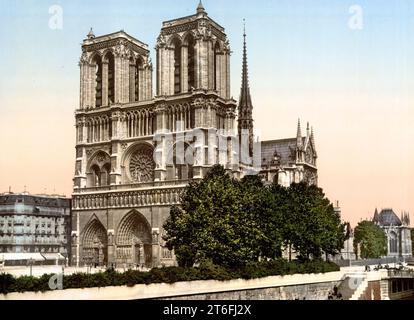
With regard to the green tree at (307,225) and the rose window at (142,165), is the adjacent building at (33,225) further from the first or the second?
the green tree at (307,225)

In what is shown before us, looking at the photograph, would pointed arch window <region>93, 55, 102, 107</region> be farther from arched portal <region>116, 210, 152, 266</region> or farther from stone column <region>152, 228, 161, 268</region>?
stone column <region>152, 228, 161, 268</region>

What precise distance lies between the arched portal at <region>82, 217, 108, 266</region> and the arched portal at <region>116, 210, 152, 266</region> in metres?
2.59

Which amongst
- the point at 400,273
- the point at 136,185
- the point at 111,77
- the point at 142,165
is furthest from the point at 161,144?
the point at 400,273

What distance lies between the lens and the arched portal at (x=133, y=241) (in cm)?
7438

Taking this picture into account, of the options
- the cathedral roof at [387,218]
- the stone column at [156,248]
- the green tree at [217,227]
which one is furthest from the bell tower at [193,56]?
the cathedral roof at [387,218]

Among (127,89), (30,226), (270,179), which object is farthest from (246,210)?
(30,226)

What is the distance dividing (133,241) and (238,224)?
2994 centimetres

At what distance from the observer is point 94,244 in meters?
78.5

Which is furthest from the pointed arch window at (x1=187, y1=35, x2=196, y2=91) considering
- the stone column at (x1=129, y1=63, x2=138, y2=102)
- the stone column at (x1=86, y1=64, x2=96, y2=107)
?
the stone column at (x1=86, y1=64, x2=96, y2=107)

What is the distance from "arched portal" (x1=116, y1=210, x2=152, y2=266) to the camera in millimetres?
74375

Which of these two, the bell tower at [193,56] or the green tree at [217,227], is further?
the bell tower at [193,56]

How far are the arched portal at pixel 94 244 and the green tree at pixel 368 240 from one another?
59.2 metres
